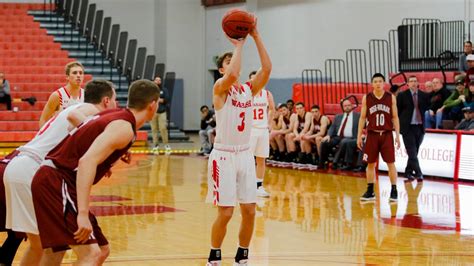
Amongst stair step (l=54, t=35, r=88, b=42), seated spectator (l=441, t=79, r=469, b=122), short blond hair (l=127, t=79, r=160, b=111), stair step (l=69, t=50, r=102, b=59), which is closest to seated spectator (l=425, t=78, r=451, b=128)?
seated spectator (l=441, t=79, r=469, b=122)

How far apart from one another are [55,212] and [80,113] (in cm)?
70

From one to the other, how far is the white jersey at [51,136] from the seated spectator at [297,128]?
43.7 ft

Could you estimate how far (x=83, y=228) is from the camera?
17.2 feet

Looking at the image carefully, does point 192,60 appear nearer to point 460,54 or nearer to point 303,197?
point 460,54

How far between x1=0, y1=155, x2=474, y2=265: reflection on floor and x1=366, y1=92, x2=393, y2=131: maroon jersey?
1097mm

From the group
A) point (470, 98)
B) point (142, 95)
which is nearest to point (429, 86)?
point (470, 98)

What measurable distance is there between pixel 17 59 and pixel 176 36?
6610 mm

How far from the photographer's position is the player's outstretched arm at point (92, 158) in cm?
518

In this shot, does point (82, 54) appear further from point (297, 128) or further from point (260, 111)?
point (260, 111)

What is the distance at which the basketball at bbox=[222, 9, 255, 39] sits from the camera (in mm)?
7586

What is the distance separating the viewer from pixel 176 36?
32.2m

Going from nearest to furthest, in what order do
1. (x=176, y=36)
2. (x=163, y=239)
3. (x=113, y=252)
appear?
(x=113, y=252), (x=163, y=239), (x=176, y=36)

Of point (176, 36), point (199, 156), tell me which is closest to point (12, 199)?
point (199, 156)

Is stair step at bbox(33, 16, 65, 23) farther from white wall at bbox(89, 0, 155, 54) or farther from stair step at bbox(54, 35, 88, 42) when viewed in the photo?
white wall at bbox(89, 0, 155, 54)
